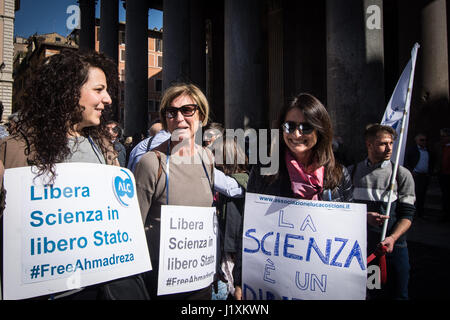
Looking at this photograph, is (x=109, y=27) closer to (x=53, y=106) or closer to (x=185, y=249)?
A: (x=53, y=106)

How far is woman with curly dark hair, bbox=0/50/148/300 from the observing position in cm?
161

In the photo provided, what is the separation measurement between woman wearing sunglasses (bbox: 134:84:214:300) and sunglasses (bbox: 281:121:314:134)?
525 millimetres

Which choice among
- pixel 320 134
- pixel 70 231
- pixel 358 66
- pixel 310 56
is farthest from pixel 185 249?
pixel 310 56

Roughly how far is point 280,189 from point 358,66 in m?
5.72

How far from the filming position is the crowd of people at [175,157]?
5.50ft

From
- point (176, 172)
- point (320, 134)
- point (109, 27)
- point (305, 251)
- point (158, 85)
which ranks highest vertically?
point (158, 85)

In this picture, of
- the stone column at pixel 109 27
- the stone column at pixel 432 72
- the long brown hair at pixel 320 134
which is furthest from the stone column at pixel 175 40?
the long brown hair at pixel 320 134

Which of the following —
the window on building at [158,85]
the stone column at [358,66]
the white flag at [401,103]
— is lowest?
the white flag at [401,103]

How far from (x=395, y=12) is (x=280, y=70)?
5.72 meters

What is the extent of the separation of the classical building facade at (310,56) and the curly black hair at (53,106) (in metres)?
1.28

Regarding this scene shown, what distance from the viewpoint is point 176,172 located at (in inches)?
76.9

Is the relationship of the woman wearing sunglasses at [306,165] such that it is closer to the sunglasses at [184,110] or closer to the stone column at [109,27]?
the sunglasses at [184,110]

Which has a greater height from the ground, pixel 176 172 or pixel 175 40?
pixel 175 40

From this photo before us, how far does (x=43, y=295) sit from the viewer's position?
5.06 feet
